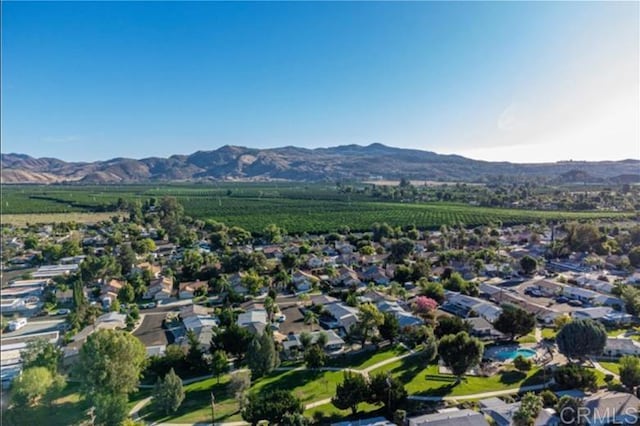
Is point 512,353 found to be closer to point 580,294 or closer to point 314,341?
point 314,341

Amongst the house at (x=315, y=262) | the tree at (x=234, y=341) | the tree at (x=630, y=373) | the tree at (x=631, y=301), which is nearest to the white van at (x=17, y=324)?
the tree at (x=234, y=341)

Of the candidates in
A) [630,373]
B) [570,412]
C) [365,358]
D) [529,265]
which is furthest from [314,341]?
[529,265]

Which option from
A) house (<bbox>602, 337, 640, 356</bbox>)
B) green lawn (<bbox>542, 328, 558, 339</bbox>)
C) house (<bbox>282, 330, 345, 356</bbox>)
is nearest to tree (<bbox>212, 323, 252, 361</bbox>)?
house (<bbox>282, 330, 345, 356</bbox>)

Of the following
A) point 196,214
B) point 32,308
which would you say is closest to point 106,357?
point 32,308

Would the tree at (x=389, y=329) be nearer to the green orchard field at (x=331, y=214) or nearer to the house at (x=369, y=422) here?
the house at (x=369, y=422)

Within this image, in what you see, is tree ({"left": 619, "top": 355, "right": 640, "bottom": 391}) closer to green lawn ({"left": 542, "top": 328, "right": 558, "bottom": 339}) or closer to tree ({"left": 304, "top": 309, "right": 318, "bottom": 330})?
green lawn ({"left": 542, "top": 328, "right": 558, "bottom": 339})

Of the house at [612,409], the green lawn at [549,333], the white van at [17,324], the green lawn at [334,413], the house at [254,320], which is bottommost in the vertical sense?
the white van at [17,324]
